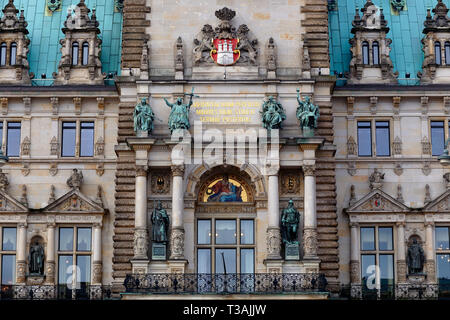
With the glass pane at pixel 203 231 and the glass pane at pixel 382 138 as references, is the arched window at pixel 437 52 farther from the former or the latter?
the glass pane at pixel 203 231

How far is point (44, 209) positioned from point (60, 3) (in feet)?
32.6

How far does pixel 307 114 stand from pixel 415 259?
7.02 metres

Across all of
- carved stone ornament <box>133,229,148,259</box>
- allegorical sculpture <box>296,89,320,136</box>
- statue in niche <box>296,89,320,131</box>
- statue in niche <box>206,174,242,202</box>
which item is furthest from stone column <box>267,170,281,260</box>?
carved stone ornament <box>133,229,148,259</box>

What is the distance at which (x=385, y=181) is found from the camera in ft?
160

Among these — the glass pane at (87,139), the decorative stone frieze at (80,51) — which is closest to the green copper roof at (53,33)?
the decorative stone frieze at (80,51)

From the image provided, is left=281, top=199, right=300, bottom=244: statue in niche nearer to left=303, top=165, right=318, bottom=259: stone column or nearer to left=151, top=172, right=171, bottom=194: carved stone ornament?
left=303, top=165, right=318, bottom=259: stone column

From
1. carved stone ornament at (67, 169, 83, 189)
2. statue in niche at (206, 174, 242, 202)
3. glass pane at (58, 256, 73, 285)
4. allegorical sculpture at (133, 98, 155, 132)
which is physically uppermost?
allegorical sculpture at (133, 98, 155, 132)

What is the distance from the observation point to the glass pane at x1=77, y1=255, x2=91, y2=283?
47906 mm

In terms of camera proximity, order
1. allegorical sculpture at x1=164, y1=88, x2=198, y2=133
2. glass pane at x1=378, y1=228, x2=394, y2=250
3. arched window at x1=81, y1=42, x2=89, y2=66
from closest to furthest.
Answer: allegorical sculpture at x1=164, y1=88, x2=198, y2=133, glass pane at x1=378, y1=228, x2=394, y2=250, arched window at x1=81, y1=42, x2=89, y2=66

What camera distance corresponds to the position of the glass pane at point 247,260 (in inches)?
1865

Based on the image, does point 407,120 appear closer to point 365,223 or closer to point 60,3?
point 365,223

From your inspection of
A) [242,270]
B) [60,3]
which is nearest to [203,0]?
[60,3]

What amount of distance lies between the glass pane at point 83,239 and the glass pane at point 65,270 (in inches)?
23.2

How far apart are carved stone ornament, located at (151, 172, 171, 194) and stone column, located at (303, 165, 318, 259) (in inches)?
207
